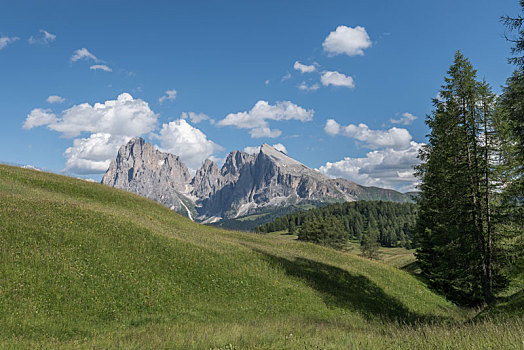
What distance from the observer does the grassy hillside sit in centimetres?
955

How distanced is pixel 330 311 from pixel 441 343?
12.6m

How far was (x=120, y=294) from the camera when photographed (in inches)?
627

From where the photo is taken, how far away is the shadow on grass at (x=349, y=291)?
20327 millimetres

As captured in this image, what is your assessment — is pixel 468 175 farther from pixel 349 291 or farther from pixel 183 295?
pixel 183 295

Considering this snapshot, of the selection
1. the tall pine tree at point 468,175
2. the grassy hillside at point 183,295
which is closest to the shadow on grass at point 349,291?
the grassy hillside at point 183,295

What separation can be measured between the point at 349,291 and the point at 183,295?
1275cm

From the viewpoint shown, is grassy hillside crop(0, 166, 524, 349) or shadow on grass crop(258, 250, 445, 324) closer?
grassy hillside crop(0, 166, 524, 349)

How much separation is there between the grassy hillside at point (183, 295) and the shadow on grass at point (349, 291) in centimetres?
12

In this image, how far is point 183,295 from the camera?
56.6 feet

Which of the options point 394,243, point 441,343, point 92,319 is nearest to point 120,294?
point 92,319

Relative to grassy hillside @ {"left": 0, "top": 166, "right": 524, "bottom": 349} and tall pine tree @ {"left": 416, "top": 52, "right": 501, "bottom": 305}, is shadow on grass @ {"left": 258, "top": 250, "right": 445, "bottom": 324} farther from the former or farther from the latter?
tall pine tree @ {"left": 416, "top": 52, "right": 501, "bottom": 305}

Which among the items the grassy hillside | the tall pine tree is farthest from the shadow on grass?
the tall pine tree

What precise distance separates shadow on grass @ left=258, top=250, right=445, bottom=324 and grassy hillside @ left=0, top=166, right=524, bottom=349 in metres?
0.12

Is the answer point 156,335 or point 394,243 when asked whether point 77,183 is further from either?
point 394,243
